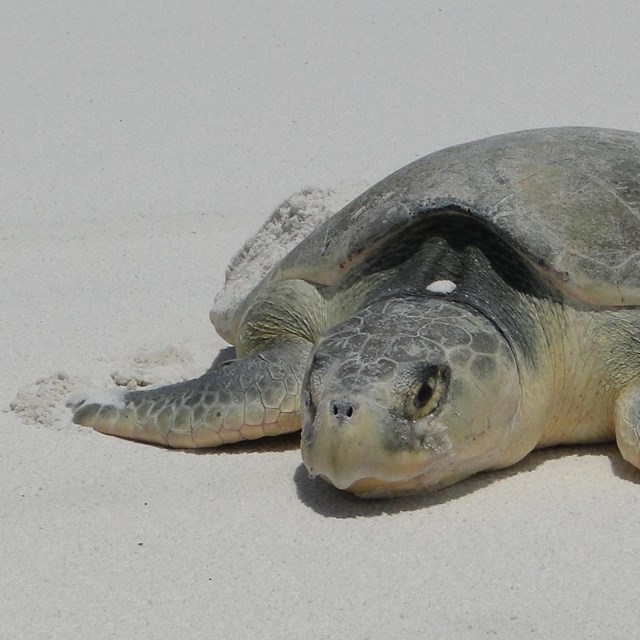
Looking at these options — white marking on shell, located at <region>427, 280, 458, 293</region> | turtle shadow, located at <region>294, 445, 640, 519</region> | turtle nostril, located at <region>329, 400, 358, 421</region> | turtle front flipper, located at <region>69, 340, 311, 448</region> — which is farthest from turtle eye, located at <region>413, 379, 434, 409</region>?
turtle front flipper, located at <region>69, 340, 311, 448</region>

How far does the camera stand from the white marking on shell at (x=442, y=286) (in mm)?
3238

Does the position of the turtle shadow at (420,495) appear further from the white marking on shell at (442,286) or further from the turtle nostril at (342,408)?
the white marking on shell at (442,286)

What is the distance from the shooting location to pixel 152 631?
238cm

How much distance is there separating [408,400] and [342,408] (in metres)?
0.16

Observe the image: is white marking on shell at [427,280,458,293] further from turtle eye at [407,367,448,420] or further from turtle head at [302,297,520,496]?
turtle eye at [407,367,448,420]

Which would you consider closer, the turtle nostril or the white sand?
the white sand

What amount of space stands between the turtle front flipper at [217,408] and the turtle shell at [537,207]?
370 millimetres

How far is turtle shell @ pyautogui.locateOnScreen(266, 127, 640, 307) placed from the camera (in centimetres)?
318

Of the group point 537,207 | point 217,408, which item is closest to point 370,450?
point 217,408

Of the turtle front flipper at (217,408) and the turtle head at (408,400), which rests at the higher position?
the turtle head at (408,400)

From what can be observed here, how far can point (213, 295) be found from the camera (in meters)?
5.06

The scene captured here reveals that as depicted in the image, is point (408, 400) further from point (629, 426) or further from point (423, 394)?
point (629, 426)

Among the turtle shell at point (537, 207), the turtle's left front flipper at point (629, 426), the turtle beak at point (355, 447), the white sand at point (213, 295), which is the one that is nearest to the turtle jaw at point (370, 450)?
the turtle beak at point (355, 447)

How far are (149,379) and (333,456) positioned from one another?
4.64 ft
